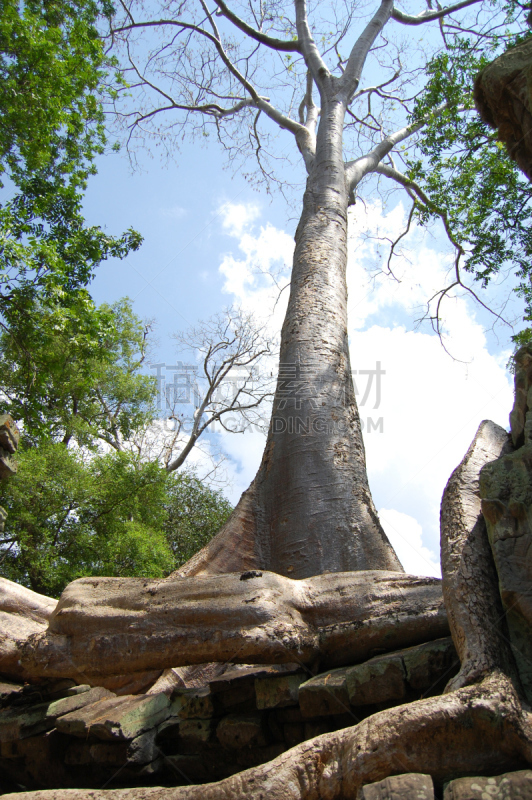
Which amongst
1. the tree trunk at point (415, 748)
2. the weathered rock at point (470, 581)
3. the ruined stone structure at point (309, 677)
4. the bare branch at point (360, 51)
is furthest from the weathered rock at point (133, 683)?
the bare branch at point (360, 51)

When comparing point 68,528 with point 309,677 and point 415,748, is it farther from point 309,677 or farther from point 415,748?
point 415,748

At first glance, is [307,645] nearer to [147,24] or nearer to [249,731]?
[249,731]

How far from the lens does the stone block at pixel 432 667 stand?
5.26ft

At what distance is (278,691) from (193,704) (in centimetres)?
39

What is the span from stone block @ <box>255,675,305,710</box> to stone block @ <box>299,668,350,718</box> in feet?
0.32

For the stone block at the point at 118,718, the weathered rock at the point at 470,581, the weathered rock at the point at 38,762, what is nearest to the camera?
the weathered rock at the point at 470,581

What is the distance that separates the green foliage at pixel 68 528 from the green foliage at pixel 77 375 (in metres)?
0.77

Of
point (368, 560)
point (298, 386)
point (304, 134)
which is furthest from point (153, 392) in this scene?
point (368, 560)

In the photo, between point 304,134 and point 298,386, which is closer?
point 298,386

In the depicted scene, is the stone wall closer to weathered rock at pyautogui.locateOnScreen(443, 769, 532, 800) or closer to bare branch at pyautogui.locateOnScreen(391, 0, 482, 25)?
weathered rock at pyautogui.locateOnScreen(443, 769, 532, 800)

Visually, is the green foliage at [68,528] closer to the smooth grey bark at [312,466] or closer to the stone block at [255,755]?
the smooth grey bark at [312,466]

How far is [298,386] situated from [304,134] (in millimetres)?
4503

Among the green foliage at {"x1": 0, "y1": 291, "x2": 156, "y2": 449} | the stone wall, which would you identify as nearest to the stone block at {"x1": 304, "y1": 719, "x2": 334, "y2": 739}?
the stone wall

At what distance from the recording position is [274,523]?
315 centimetres
